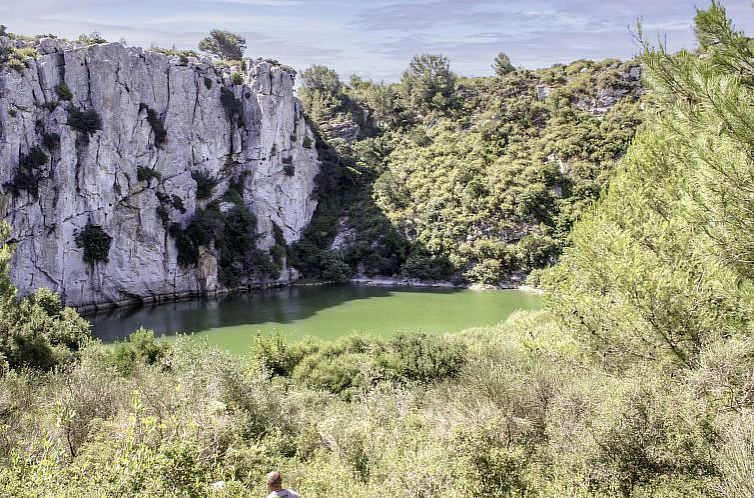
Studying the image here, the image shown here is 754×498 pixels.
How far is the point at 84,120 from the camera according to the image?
3322 cm

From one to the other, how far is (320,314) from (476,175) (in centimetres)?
1987

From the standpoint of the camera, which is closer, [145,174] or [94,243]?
[94,243]

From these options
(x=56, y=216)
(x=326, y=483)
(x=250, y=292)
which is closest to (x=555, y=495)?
(x=326, y=483)

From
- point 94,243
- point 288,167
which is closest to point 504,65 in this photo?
point 288,167

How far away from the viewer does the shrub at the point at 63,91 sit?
3238 centimetres

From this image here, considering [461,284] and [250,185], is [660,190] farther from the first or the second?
[250,185]

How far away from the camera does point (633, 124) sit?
140 ft

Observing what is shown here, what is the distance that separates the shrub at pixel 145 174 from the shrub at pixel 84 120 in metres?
3.70

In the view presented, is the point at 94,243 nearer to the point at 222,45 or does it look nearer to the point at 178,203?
the point at 178,203

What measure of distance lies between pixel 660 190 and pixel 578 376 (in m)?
3.80

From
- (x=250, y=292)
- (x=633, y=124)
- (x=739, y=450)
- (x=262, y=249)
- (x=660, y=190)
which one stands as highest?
(x=633, y=124)

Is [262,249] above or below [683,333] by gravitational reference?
below

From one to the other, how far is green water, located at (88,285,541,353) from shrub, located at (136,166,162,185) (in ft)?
28.0

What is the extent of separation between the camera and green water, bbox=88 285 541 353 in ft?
92.0
